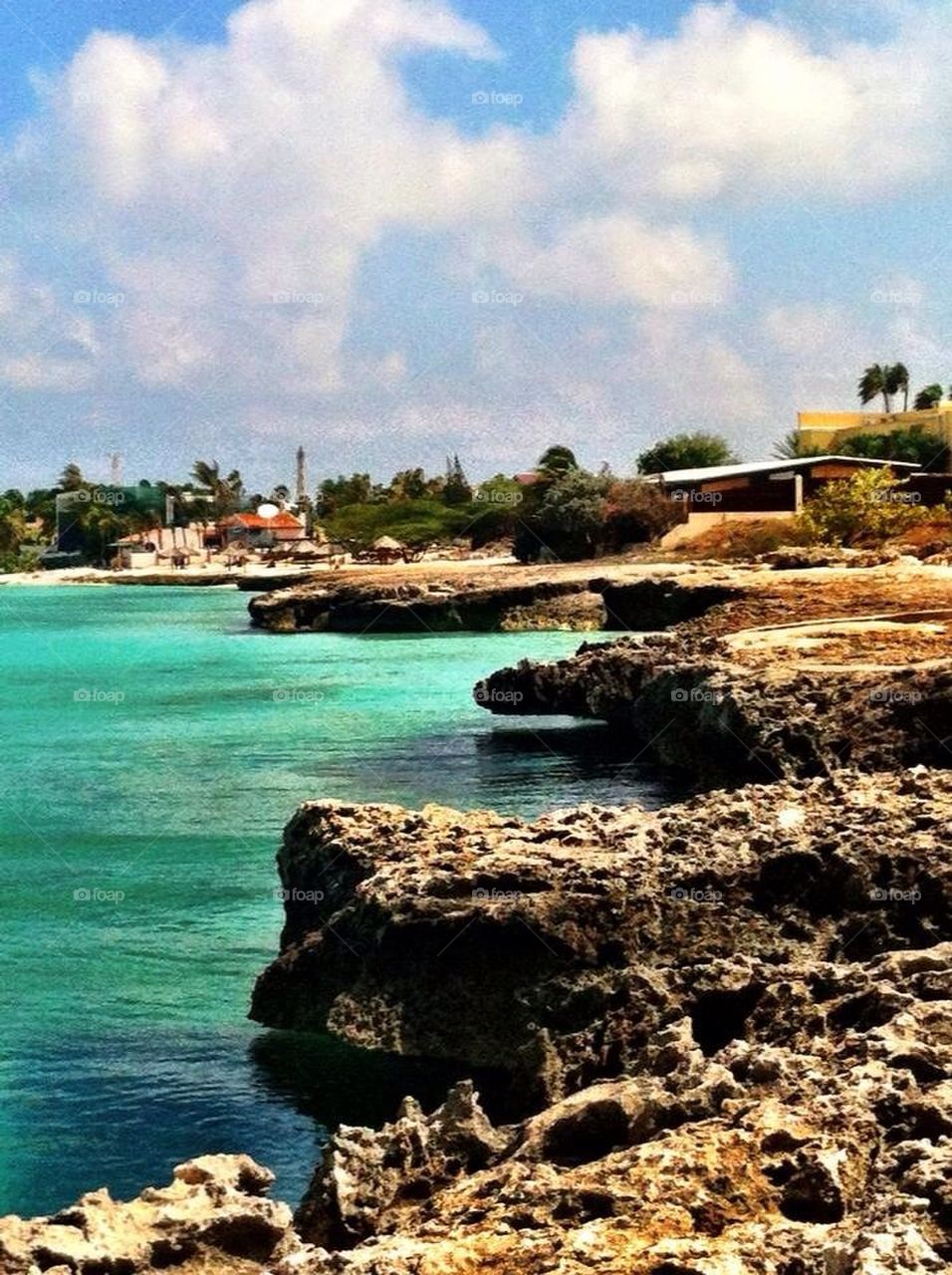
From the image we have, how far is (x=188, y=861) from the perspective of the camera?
24625 millimetres

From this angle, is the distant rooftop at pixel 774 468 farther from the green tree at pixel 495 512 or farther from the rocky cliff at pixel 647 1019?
the rocky cliff at pixel 647 1019

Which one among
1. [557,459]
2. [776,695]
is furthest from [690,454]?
[776,695]

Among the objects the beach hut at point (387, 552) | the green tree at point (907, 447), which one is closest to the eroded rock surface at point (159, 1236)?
the green tree at point (907, 447)

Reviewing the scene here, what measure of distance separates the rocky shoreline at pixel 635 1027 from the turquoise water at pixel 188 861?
928mm

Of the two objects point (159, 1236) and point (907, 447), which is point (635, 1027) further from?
point (907, 447)

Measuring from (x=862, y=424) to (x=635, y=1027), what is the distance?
11417cm

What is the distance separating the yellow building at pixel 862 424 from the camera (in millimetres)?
114312

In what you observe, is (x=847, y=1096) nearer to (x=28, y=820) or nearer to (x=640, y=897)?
(x=640, y=897)

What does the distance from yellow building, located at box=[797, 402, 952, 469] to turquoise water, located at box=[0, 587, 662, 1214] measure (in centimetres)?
5474

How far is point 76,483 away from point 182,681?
146490 mm

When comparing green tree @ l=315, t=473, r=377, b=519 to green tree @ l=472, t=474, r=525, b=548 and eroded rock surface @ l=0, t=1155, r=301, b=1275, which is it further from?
eroded rock surface @ l=0, t=1155, r=301, b=1275

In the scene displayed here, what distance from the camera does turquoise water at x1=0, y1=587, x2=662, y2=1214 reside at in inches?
511

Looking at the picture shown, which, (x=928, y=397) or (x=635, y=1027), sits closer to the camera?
(x=635, y=1027)

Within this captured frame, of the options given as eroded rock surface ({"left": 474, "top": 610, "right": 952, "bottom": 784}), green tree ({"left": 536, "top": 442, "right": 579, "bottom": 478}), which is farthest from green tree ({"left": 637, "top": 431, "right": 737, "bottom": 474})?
eroded rock surface ({"left": 474, "top": 610, "right": 952, "bottom": 784})
